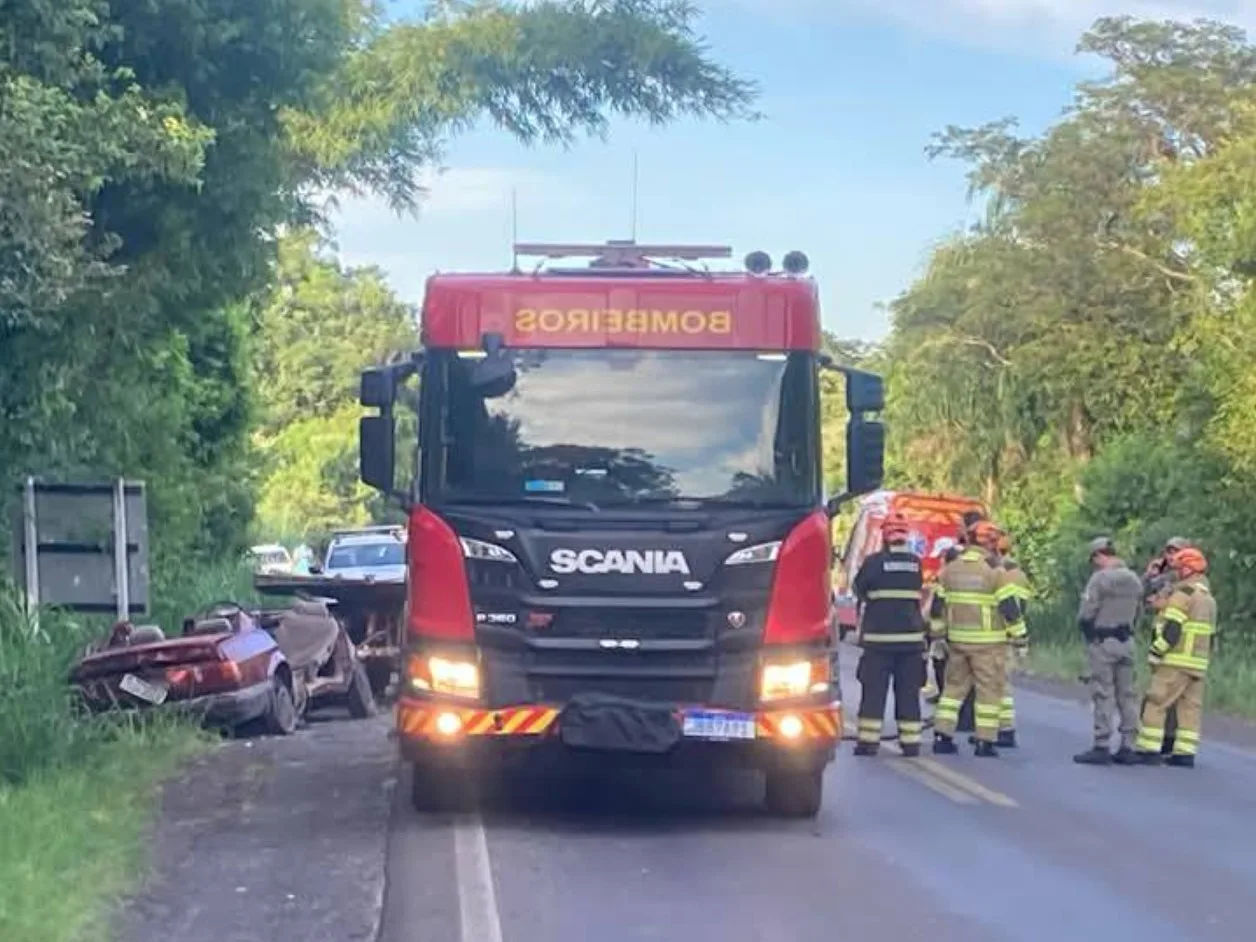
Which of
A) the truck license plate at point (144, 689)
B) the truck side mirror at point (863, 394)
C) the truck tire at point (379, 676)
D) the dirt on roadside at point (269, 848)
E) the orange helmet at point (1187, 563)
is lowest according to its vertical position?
the truck tire at point (379, 676)

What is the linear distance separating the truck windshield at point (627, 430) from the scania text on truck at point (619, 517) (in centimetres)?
1

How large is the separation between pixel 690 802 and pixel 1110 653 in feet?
17.1

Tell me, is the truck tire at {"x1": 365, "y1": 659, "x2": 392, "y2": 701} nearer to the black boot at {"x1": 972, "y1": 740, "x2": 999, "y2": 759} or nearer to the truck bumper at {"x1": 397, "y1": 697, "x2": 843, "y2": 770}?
the black boot at {"x1": 972, "y1": 740, "x2": 999, "y2": 759}

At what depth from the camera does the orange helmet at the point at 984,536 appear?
18.5 m

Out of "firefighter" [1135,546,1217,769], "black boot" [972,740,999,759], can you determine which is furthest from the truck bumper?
"firefighter" [1135,546,1217,769]

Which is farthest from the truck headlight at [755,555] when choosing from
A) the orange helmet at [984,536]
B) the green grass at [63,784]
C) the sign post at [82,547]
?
the sign post at [82,547]

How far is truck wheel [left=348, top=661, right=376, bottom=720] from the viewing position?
21.6 m

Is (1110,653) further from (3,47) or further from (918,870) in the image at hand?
(3,47)

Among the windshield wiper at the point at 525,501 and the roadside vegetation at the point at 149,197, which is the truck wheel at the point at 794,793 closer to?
the windshield wiper at the point at 525,501

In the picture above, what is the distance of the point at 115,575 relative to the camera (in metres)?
18.6

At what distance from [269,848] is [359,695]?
31.8ft

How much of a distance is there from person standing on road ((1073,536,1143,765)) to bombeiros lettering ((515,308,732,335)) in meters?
6.40

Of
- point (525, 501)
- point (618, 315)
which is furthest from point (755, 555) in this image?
point (618, 315)

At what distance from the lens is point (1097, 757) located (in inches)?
690
